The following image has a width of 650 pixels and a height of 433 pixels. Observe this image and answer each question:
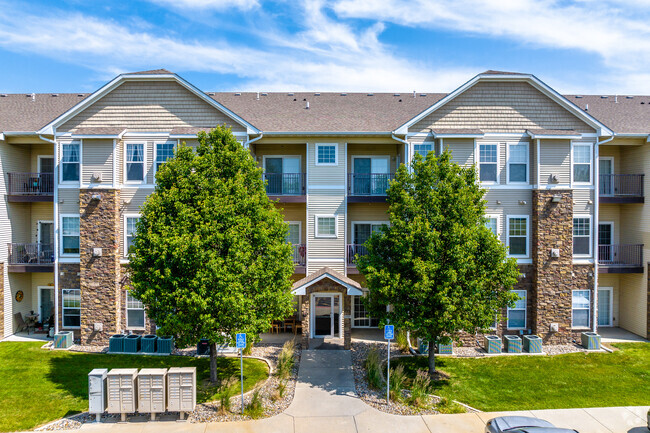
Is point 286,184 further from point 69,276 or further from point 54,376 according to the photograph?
point 54,376

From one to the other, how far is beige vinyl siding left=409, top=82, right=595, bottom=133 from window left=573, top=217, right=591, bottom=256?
175 inches

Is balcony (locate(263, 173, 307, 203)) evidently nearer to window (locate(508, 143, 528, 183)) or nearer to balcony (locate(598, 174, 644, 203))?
window (locate(508, 143, 528, 183))

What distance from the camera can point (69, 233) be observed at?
58.9 feet

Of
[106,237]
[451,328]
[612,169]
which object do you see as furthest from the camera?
[612,169]

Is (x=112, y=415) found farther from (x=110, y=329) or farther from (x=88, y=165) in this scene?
(x=88, y=165)

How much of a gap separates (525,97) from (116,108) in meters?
18.1

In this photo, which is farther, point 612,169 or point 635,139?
point 612,169

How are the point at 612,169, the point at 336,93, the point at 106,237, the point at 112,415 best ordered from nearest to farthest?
the point at 112,415 < the point at 106,237 < the point at 612,169 < the point at 336,93

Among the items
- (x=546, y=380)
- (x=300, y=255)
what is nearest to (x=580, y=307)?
(x=546, y=380)

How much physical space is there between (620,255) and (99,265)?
23.9 m

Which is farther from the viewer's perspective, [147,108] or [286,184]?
[286,184]

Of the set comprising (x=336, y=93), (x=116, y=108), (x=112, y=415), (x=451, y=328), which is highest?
(x=336, y=93)

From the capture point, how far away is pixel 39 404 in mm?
12086

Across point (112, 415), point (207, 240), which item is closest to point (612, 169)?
point (207, 240)
